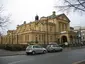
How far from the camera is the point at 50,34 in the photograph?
2867 inches

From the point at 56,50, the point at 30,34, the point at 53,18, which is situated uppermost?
the point at 53,18

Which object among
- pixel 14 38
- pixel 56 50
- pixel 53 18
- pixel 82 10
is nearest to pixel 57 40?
pixel 53 18

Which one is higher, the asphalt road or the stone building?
the stone building

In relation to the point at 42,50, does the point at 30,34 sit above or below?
above

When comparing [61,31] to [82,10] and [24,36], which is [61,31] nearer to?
[24,36]

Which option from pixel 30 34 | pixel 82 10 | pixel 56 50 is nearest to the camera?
pixel 82 10

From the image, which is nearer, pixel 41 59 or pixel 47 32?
pixel 41 59

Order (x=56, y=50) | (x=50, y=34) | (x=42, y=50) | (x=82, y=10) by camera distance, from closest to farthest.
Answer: (x=82, y=10), (x=42, y=50), (x=56, y=50), (x=50, y=34)

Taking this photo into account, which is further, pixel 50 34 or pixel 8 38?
pixel 8 38

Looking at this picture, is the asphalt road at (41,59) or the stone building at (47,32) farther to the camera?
the stone building at (47,32)

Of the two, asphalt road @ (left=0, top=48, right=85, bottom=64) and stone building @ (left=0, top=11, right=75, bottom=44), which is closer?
asphalt road @ (left=0, top=48, right=85, bottom=64)

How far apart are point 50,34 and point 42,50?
35309mm

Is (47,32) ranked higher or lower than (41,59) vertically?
higher

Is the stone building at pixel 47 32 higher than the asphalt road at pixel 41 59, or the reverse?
the stone building at pixel 47 32
